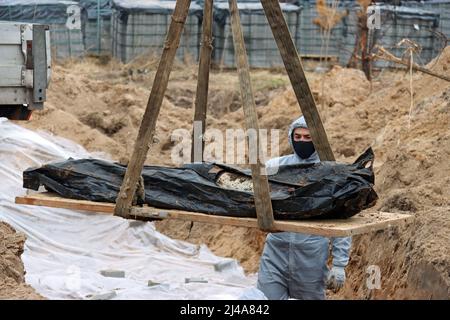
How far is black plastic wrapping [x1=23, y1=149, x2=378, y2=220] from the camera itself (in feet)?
18.4

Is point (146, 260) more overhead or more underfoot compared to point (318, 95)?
more underfoot

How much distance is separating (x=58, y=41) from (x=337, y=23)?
713 centimetres

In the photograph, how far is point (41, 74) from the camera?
809 centimetres

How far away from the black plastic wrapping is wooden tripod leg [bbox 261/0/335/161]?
209mm

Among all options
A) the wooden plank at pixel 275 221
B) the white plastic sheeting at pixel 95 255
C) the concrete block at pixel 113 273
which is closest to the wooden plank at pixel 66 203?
the wooden plank at pixel 275 221

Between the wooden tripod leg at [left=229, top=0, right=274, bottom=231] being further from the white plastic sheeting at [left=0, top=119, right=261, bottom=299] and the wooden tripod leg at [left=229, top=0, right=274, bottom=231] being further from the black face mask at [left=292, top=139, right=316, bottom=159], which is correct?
the white plastic sheeting at [left=0, top=119, right=261, bottom=299]

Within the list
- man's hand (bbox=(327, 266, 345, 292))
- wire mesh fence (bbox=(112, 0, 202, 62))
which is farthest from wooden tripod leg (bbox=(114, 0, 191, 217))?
wire mesh fence (bbox=(112, 0, 202, 62))

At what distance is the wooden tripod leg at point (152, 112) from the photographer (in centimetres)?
570

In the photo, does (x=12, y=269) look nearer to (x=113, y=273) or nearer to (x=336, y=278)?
(x=113, y=273)

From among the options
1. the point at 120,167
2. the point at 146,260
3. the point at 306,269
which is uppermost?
the point at 120,167

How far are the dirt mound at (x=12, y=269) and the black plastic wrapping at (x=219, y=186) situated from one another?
2.52 ft

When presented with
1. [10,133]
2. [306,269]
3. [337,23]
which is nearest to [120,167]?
[306,269]

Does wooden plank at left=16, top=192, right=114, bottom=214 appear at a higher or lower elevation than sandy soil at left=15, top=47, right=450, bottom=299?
higher

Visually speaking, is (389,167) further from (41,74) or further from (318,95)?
(318,95)
